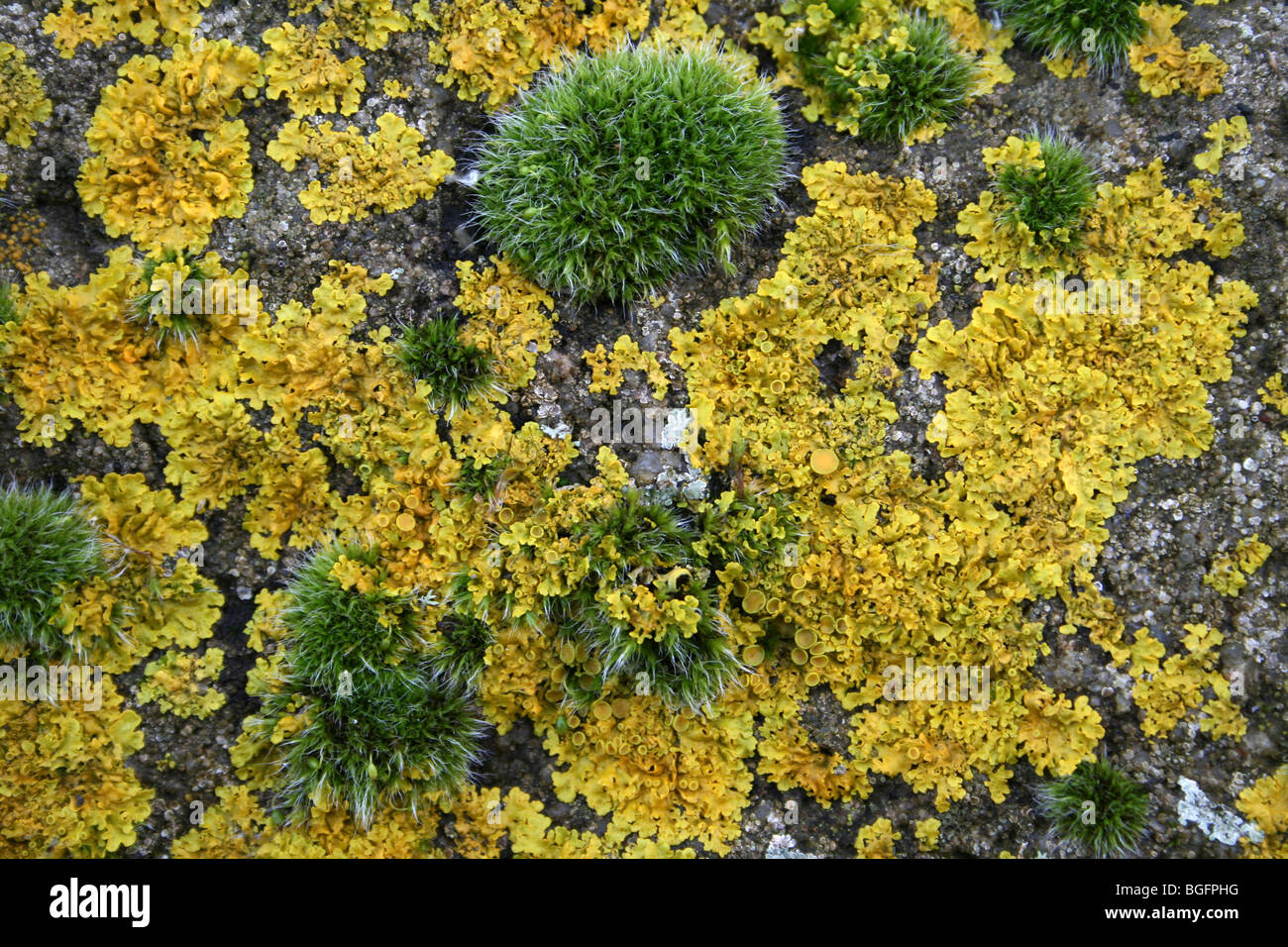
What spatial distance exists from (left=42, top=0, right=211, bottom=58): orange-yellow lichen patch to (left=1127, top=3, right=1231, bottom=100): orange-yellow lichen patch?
451cm

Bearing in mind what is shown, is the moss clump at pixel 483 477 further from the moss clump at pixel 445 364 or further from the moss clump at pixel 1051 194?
the moss clump at pixel 1051 194

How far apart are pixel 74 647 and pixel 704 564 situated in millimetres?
2874

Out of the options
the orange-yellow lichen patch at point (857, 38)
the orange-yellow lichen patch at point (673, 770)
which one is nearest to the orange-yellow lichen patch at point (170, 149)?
the orange-yellow lichen patch at point (857, 38)

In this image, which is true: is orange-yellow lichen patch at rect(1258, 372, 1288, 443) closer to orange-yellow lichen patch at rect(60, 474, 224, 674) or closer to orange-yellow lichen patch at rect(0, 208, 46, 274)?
orange-yellow lichen patch at rect(60, 474, 224, 674)

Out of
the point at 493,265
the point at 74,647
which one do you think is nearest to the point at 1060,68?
the point at 493,265

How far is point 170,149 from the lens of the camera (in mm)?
Answer: 3941

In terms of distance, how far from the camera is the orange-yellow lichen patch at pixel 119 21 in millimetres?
3906

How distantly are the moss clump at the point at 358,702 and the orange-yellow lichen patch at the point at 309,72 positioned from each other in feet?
7.03

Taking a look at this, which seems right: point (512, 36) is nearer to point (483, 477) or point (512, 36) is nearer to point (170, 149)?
point (170, 149)

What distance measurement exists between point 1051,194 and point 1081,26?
0.86 m

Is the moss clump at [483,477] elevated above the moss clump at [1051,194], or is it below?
below

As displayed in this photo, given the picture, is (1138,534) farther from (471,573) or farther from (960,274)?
(471,573)

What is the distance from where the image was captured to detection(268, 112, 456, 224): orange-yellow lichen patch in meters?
4.04

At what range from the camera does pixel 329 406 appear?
396cm
